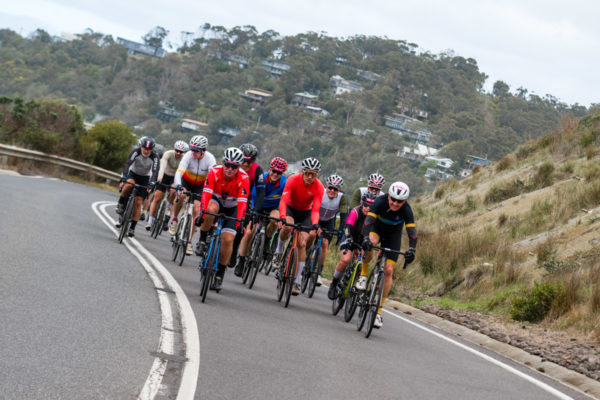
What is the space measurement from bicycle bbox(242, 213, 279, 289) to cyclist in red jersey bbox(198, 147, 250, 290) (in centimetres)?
176

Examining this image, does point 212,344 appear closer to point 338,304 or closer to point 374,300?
point 374,300

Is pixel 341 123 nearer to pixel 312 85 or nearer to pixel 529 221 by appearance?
pixel 312 85

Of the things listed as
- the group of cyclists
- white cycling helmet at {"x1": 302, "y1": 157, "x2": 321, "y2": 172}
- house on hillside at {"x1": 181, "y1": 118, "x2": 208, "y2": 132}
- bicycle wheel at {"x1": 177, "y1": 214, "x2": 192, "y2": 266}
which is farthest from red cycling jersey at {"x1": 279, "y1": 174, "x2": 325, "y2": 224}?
house on hillside at {"x1": 181, "y1": 118, "x2": 208, "y2": 132}

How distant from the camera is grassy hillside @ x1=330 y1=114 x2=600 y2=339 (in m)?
12.8

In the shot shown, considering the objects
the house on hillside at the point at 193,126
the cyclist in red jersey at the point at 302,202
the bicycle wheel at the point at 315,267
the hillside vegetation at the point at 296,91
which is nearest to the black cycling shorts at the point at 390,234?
the cyclist in red jersey at the point at 302,202

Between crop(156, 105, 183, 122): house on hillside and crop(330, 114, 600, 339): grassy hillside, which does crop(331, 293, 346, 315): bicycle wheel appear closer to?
crop(330, 114, 600, 339): grassy hillside

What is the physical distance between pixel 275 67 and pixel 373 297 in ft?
444

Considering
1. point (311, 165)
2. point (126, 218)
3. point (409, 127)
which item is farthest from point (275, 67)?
point (311, 165)

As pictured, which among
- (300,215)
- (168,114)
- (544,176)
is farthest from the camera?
(168,114)

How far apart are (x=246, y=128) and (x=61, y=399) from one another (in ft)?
313

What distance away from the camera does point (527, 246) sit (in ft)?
56.7

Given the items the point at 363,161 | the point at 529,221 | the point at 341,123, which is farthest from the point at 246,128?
the point at 529,221

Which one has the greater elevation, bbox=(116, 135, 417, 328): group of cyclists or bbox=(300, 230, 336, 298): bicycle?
bbox=(116, 135, 417, 328): group of cyclists

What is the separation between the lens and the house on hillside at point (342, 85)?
12495 centimetres
